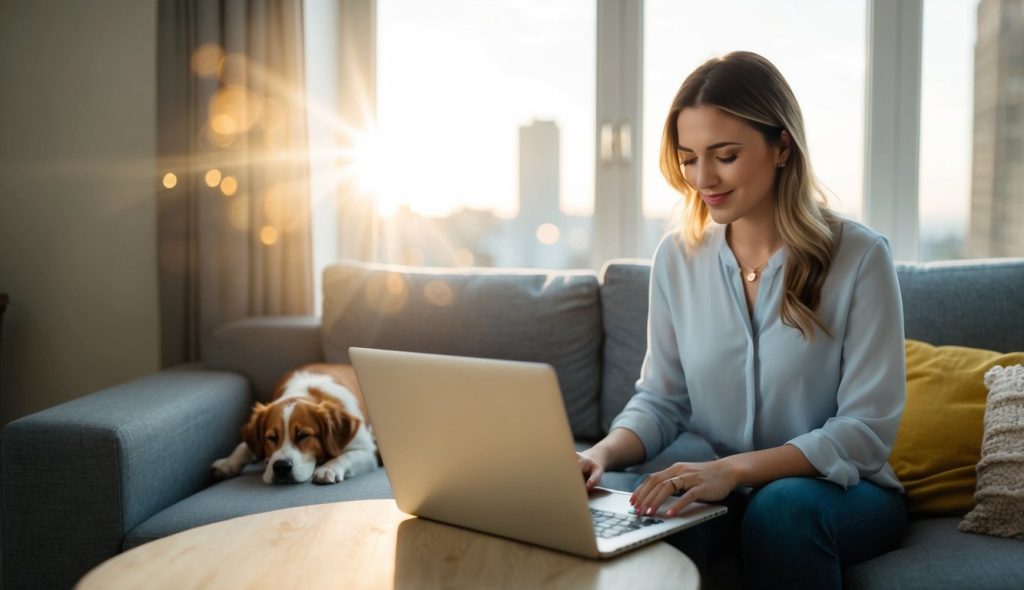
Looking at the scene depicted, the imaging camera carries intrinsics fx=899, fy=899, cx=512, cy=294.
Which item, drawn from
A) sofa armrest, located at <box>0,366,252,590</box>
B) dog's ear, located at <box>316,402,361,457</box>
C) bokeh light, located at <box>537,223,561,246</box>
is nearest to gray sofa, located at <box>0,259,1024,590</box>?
sofa armrest, located at <box>0,366,252,590</box>

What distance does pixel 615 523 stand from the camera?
3.94 feet

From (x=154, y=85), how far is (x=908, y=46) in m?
2.29

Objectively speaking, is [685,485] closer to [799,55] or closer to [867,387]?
[867,387]

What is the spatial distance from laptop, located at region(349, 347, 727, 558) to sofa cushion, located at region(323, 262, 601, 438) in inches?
39.4

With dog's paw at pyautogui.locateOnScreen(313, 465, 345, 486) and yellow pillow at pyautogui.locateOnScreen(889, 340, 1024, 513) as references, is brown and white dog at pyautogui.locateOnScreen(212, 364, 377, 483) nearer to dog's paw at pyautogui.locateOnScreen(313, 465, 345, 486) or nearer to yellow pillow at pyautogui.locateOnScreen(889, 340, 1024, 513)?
dog's paw at pyautogui.locateOnScreen(313, 465, 345, 486)

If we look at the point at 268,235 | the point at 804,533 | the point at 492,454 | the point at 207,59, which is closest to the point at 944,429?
the point at 804,533

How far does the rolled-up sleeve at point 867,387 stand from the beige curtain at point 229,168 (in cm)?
173

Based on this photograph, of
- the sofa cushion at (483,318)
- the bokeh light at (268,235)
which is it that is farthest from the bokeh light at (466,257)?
the bokeh light at (268,235)

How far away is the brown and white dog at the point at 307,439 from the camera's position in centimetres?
201

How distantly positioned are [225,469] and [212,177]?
3.18 feet

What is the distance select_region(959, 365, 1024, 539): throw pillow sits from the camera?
150 cm

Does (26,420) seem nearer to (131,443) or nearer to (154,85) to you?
(131,443)

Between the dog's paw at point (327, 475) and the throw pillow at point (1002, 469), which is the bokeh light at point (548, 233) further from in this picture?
the throw pillow at point (1002, 469)

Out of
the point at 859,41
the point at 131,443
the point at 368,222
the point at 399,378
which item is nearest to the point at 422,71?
the point at 368,222
